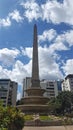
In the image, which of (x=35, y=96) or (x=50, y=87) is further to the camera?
(x=50, y=87)

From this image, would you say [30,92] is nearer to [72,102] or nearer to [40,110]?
[40,110]

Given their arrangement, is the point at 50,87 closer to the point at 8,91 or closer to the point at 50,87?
the point at 50,87

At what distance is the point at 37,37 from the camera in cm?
5278

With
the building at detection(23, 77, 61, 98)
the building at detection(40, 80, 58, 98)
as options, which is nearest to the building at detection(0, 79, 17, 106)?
the building at detection(23, 77, 61, 98)

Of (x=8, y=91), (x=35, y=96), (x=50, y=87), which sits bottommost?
(x=35, y=96)

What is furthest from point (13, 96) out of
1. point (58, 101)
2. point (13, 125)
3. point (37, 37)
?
point (13, 125)

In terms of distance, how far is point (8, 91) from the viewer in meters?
104

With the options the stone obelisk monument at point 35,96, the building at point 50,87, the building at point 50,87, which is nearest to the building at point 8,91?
the building at point 50,87

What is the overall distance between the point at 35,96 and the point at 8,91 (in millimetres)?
61494

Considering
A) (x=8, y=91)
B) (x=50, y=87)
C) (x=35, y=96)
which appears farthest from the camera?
(x=50, y=87)

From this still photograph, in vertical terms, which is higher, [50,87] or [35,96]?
[50,87]

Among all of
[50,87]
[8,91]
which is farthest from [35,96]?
[50,87]

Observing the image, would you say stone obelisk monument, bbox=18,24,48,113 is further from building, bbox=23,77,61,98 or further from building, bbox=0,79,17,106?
building, bbox=23,77,61,98

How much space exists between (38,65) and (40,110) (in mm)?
12917
